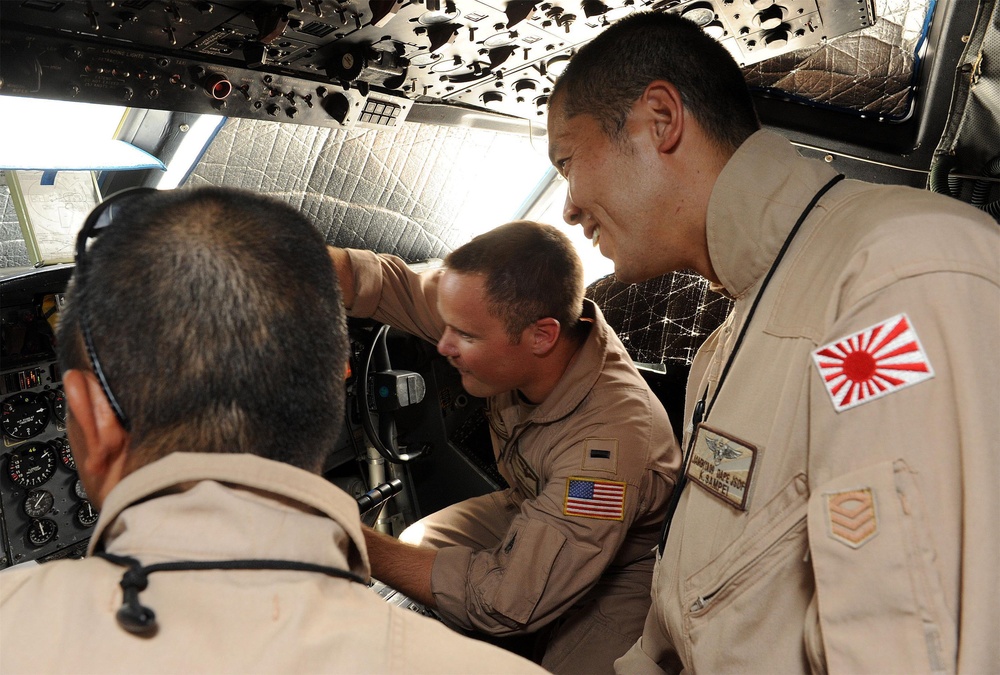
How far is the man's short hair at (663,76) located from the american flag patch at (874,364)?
19.3 inches

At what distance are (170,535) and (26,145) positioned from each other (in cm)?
170

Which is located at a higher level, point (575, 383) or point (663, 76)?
point (663, 76)

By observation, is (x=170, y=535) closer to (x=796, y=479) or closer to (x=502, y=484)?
(x=796, y=479)

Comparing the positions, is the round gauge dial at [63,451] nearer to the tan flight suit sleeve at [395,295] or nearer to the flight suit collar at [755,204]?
the tan flight suit sleeve at [395,295]

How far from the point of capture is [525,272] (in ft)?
6.52

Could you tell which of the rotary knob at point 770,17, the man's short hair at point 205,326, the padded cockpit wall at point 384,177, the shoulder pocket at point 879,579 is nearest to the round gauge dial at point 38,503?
the padded cockpit wall at point 384,177

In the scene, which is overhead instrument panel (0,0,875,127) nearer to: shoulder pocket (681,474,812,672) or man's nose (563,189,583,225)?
man's nose (563,189,583,225)

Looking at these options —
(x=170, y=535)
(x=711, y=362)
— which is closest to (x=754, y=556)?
(x=711, y=362)

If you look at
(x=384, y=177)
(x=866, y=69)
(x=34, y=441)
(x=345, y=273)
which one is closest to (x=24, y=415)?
(x=34, y=441)

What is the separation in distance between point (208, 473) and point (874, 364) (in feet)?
2.43

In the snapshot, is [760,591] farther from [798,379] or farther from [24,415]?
[24,415]

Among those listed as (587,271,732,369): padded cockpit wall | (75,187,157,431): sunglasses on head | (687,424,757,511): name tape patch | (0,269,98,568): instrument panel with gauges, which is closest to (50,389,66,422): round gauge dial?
(0,269,98,568): instrument panel with gauges

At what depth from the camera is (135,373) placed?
2.36 ft

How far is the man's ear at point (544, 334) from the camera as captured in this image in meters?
1.98
